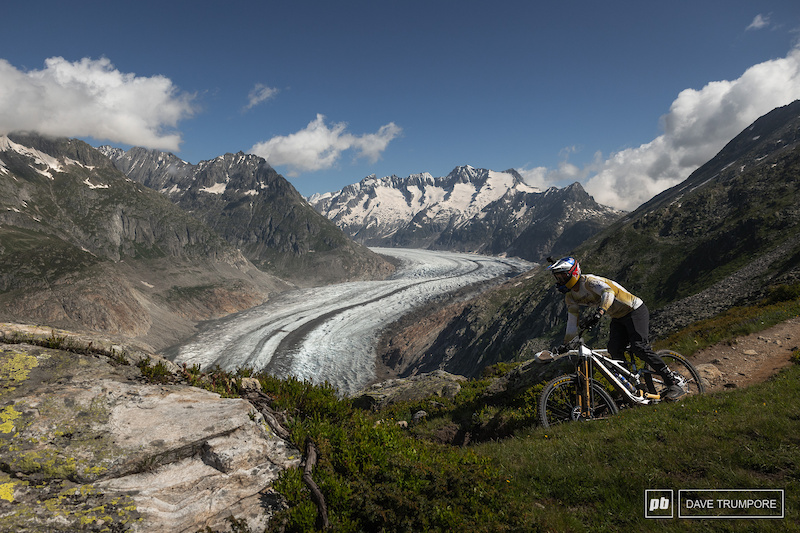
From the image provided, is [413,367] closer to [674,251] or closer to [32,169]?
[674,251]

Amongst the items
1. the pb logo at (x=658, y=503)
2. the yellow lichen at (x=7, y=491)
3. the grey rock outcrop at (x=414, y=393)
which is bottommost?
the grey rock outcrop at (x=414, y=393)

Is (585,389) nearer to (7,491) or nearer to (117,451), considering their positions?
(117,451)

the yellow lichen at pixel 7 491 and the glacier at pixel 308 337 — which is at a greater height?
the yellow lichen at pixel 7 491

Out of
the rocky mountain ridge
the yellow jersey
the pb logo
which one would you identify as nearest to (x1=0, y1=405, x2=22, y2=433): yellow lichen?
the pb logo

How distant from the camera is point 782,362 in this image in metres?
12.4

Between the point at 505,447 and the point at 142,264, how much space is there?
180 meters

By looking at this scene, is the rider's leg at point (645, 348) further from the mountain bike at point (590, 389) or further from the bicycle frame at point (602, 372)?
the bicycle frame at point (602, 372)

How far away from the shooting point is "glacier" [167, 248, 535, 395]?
8556 cm

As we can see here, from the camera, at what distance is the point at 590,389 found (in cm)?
952

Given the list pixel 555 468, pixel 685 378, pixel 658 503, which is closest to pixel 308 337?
pixel 685 378

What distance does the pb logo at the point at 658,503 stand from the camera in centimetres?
553

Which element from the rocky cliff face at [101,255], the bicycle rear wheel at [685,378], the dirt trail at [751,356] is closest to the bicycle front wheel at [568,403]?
the bicycle rear wheel at [685,378]

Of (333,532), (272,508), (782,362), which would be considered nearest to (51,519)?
(272,508)

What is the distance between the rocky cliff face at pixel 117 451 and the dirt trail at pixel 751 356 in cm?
1384
